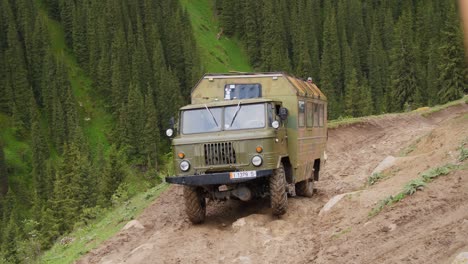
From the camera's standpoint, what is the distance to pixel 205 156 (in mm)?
12484

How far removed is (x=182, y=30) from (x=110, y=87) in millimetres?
22795

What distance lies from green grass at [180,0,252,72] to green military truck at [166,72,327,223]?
104238 millimetres

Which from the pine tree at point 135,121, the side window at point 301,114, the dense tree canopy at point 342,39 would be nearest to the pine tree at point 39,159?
the pine tree at point 135,121

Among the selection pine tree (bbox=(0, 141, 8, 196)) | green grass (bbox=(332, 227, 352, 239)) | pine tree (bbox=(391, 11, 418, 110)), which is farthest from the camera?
pine tree (bbox=(0, 141, 8, 196))

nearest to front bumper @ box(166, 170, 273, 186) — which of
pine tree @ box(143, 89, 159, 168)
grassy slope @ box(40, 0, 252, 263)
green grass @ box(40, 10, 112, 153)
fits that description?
pine tree @ box(143, 89, 159, 168)

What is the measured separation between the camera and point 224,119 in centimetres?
1300

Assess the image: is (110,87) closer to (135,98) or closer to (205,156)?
(135,98)

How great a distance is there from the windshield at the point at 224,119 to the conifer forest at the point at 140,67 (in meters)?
59.7

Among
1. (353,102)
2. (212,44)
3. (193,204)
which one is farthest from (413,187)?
(212,44)

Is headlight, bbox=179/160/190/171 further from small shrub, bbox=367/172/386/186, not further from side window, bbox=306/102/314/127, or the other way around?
small shrub, bbox=367/172/386/186

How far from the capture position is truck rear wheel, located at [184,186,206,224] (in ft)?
41.7

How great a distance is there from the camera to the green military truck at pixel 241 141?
40.4ft

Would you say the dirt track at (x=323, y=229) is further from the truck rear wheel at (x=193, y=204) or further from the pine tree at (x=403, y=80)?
the pine tree at (x=403, y=80)

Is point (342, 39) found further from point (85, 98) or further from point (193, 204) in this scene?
point (193, 204)
